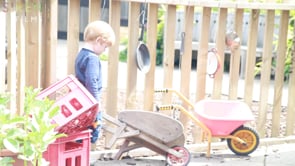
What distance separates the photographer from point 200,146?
4695mm

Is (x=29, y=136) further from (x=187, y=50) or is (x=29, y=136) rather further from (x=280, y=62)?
(x=280, y=62)

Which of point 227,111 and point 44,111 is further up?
point 44,111

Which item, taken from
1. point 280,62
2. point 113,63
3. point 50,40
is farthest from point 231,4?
point 50,40

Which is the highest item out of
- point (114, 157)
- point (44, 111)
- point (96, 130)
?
point (44, 111)

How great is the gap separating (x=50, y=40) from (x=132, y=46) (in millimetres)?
667

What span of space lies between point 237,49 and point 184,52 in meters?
0.47

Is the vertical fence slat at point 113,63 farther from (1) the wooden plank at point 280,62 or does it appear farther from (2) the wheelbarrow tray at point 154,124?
→ (1) the wooden plank at point 280,62

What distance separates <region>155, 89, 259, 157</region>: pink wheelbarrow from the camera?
14.0 ft

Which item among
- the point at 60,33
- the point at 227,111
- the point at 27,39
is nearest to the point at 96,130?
the point at 27,39

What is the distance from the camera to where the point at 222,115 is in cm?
454

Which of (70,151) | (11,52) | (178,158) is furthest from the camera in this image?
(178,158)

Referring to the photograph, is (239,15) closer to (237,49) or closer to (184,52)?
(237,49)

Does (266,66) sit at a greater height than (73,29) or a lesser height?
lesser

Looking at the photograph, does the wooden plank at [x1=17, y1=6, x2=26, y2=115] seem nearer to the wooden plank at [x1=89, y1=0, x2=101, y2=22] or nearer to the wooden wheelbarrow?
the wooden plank at [x1=89, y1=0, x2=101, y2=22]
